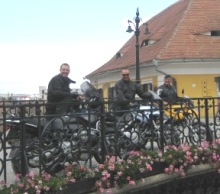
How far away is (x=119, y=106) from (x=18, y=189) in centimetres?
236

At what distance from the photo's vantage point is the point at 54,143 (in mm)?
5047

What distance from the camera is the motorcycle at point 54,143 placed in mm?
4820

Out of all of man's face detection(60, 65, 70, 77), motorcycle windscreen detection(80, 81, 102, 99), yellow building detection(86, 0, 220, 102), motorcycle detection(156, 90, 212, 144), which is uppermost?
yellow building detection(86, 0, 220, 102)

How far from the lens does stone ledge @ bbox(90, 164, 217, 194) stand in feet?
16.6

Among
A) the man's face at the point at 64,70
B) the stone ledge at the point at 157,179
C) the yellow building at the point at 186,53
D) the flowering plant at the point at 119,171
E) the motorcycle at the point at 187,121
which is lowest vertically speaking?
the stone ledge at the point at 157,179

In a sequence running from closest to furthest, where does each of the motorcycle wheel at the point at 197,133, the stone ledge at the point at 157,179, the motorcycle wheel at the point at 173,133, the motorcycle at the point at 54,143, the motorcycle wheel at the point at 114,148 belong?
1. the motorcycle at the point at 54,143
2. the stone ledge at the point at 157,179
3. the motorcycle wheel at the point at 114,148
4. the motorcycle wheel at the point at 173,133
5. the motorcycle wheel at the point at 197,133

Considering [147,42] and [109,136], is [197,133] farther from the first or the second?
[147,42]

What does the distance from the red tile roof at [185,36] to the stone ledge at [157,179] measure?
60.5ft

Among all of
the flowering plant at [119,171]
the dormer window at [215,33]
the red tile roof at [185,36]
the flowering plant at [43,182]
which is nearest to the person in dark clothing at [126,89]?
the flowering plant at [119,171]

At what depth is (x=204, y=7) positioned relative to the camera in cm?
2914

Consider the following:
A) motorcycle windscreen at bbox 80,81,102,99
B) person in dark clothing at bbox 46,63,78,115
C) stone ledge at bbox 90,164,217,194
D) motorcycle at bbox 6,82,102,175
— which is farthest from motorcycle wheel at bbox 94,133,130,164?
motorcycle windscreen at bbox 80,81,102,99

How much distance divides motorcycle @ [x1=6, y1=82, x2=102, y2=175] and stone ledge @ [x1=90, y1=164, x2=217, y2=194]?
2.00ft

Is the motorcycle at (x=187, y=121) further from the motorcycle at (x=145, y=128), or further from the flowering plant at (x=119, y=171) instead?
the flowering plant at (x=119, y=171)

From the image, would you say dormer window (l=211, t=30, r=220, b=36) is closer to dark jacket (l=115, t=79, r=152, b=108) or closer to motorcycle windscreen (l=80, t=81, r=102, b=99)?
dark jacket (l=115, t=79, r=152, b=108)
